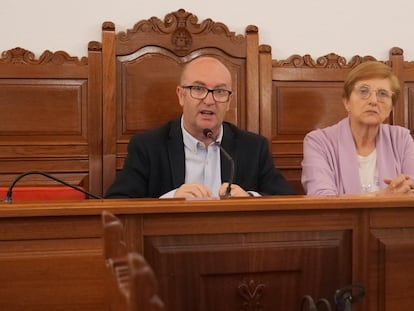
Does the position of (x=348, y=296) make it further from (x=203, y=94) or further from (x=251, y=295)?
(x=203, y=94)

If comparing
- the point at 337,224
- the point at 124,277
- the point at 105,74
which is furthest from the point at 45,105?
the point at 124,277

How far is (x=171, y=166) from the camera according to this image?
1954 millimetres

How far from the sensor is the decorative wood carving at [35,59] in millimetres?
2291

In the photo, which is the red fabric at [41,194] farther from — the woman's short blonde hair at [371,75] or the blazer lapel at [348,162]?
the woman's short blonde hair at [371,75]

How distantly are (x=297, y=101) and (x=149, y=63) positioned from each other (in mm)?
657

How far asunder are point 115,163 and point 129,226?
1.24 m

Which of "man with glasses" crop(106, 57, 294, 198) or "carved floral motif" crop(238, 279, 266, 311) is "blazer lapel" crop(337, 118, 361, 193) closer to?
"man with glasses" crop(106, 57, 294, 198)

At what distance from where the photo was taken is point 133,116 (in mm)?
2373

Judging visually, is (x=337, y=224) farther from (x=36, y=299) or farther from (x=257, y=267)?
(x=36, y=299)

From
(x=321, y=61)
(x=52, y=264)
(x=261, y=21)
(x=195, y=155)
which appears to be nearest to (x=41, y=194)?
(x=195, y=155)

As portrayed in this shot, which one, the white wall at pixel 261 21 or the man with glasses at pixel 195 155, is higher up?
the white wall at pixel 261 21

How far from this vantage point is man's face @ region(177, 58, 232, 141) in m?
1.97

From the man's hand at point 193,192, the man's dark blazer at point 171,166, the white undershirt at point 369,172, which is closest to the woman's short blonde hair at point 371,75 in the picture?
the white undershirt at point 369,172

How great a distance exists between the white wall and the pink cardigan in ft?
1.88
